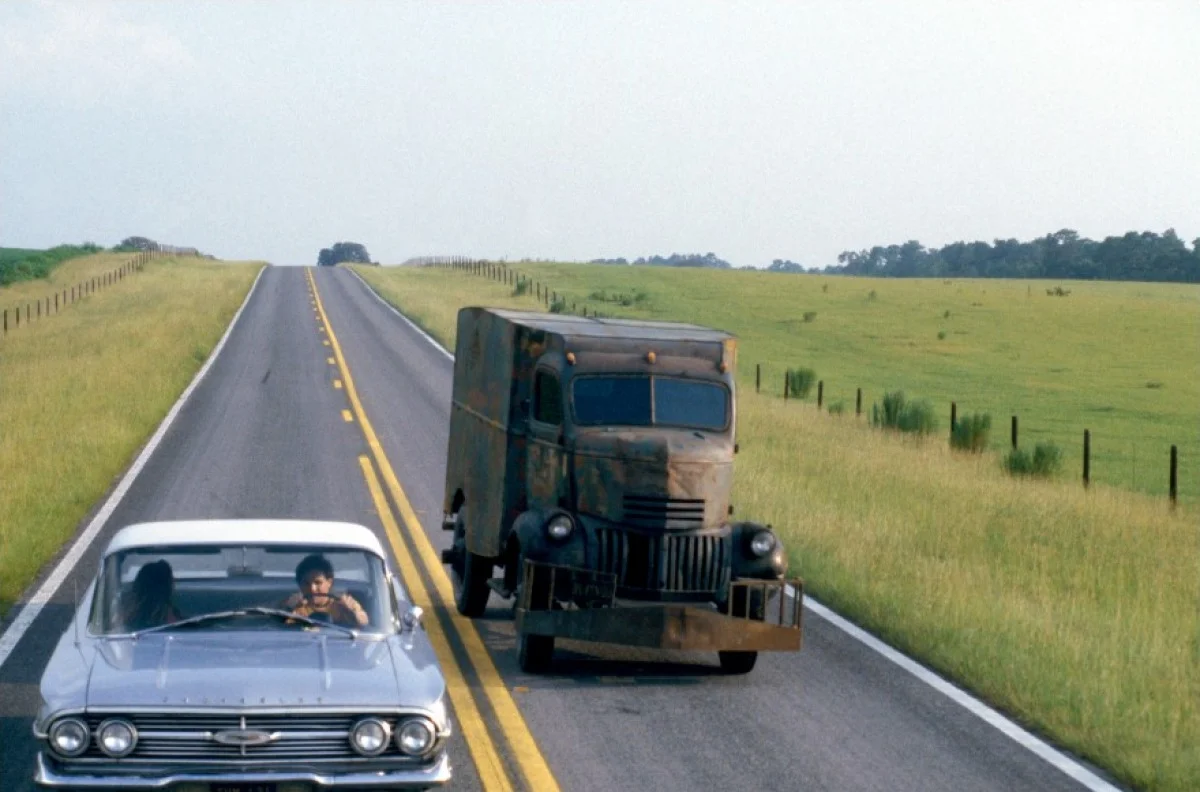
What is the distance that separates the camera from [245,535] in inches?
337

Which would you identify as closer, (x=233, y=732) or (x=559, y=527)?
(x=233, y=732)

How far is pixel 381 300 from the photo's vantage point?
69.5 metres

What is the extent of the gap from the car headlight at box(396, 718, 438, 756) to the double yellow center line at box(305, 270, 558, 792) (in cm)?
142

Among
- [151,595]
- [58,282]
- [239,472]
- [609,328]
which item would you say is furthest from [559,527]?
[58,282]

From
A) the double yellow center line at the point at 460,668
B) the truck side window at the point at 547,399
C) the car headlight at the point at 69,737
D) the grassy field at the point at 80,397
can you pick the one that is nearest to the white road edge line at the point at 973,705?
the truck side window at the point at 547,399

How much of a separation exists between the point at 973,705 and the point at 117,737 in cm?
620

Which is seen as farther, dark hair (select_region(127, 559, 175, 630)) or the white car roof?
the white car roof

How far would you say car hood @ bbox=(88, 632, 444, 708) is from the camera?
23.4ft

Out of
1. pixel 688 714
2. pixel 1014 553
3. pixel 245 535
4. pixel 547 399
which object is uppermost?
pixel 547 399

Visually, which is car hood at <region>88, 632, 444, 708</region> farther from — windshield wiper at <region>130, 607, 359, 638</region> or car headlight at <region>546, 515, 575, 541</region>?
car headlight at <region>546, 515, 575, 541</region>

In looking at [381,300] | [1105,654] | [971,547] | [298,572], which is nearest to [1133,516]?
[971,547]

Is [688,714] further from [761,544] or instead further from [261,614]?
[261,614]

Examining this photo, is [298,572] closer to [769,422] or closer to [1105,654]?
[1105,654]

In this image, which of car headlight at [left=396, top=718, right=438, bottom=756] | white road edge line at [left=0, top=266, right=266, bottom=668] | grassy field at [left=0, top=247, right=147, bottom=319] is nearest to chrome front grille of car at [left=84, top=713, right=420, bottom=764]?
car headlight at [left=396, top=718, right=438, bottom=756]
